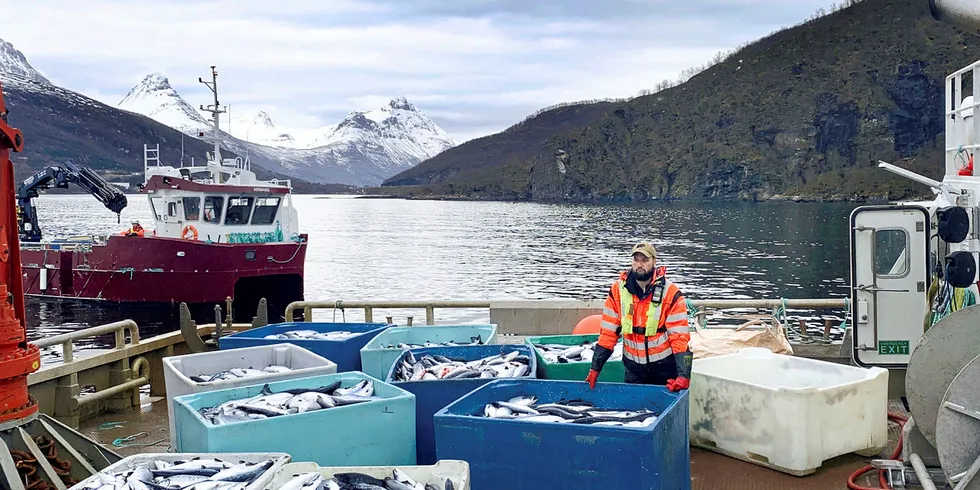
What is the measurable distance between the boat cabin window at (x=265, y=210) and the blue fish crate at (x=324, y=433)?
23343mm

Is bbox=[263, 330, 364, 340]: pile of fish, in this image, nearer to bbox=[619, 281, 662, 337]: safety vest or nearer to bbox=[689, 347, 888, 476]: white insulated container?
bbox=[619, 281, 662, 337]: safety vest

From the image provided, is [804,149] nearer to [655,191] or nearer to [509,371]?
[655,191]

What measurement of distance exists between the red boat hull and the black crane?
1766 mm

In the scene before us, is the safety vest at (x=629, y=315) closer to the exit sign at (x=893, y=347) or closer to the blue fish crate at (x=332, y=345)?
the blue fish crate at (x=332, y=345)

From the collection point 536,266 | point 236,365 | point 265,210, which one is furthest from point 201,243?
point 536,266

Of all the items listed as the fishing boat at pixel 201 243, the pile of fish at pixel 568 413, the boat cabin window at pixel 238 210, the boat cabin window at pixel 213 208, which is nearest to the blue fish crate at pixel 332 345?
the pile of fish at pixel 568 413

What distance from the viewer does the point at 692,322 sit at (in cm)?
1007

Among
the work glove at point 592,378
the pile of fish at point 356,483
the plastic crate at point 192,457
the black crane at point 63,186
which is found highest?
the black crane at point 63,186

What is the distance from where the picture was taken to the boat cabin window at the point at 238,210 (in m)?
27.7

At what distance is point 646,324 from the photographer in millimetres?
6191

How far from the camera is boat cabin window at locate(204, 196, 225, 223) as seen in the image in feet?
89.9

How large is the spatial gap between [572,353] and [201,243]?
2196 cm

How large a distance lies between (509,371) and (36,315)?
30.8 m

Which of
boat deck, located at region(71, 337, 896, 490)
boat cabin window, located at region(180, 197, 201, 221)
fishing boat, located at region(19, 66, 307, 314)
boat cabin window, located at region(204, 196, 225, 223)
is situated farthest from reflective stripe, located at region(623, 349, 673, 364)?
boat cabin window, located at region(180, 197, 201, 221)
